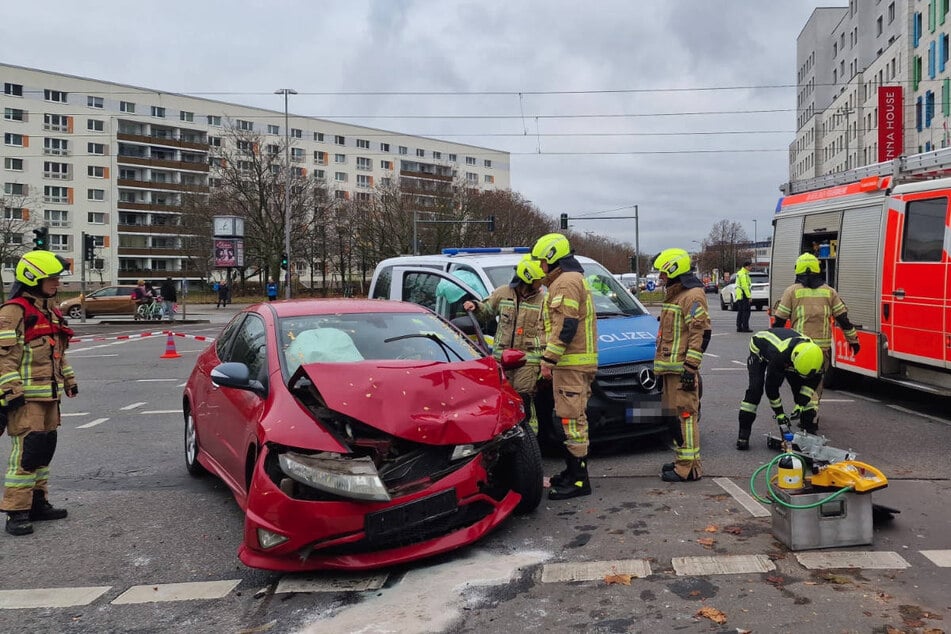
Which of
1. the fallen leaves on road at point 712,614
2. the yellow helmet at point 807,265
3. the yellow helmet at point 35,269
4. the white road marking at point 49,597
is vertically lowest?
the white road marking at point 49,597

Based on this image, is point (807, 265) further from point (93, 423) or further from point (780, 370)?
point (93, 423)

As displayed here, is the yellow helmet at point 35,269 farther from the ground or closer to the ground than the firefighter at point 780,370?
farther from the ground

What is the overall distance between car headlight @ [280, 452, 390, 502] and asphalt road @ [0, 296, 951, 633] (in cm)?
51

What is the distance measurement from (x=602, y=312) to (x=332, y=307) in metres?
2.98

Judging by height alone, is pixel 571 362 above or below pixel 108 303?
above

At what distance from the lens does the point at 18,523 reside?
5148 mm

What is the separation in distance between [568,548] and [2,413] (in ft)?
12.3

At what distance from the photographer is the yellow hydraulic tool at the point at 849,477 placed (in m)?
4.25

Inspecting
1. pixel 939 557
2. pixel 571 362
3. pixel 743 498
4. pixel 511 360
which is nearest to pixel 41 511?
pixel 511 360

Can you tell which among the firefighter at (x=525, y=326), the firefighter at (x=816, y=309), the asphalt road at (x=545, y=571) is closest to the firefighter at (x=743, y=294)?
the firefighter at (x=816, y=309)

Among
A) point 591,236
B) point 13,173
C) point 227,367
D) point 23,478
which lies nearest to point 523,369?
point 227,367

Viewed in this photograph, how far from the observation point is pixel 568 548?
4.53m

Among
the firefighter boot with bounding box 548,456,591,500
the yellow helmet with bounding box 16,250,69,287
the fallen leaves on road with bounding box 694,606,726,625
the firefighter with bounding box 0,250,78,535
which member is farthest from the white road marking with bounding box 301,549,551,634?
the yellow helmet with bounding box 16,250,69,287

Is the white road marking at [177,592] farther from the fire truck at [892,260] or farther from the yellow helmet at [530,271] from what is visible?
the fire truck at [892,260]
